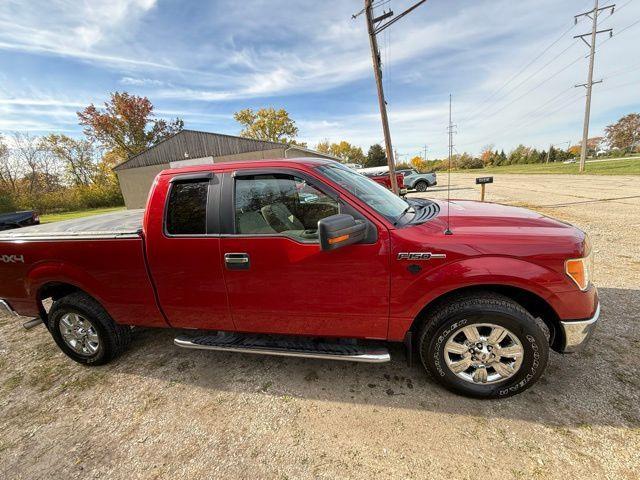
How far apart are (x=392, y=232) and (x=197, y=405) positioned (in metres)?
2.15

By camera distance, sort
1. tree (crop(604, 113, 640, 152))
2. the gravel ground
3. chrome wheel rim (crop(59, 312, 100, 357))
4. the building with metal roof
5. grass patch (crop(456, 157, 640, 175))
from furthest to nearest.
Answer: tree (crop(604, 113, 640, 152)) → the building with metal roof → grass patch (crop(456, 157, 640, 175)) → chrome wheel rim (crop(59, 312, 100, 357)) → the gravel ground

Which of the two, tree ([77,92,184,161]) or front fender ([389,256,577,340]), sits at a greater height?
tree ([77,92,184,161])

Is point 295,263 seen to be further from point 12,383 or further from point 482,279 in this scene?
point 12,383

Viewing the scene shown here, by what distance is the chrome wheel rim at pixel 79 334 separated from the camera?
3117 millimetres

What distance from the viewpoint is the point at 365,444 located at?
80.4 inches

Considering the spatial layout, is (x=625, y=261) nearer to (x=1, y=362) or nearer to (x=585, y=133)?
(x=1, y=362)

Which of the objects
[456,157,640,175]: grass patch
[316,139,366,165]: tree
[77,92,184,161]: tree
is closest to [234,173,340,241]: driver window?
[456,157,640,175]: grass patch

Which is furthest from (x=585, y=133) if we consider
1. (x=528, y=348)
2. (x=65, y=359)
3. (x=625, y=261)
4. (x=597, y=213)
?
(x=65, y=359)

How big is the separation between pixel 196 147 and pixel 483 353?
26.8 m

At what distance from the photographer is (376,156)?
235 ft

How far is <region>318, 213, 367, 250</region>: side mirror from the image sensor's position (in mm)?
1935

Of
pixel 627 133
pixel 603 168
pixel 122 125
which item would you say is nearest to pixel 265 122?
pixel 122 125

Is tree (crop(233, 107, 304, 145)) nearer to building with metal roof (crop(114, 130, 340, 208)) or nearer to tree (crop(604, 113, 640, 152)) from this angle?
building with metal roof (crop(114, 130, 340, 208))

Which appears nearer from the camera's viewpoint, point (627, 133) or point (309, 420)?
point (309, 420)
